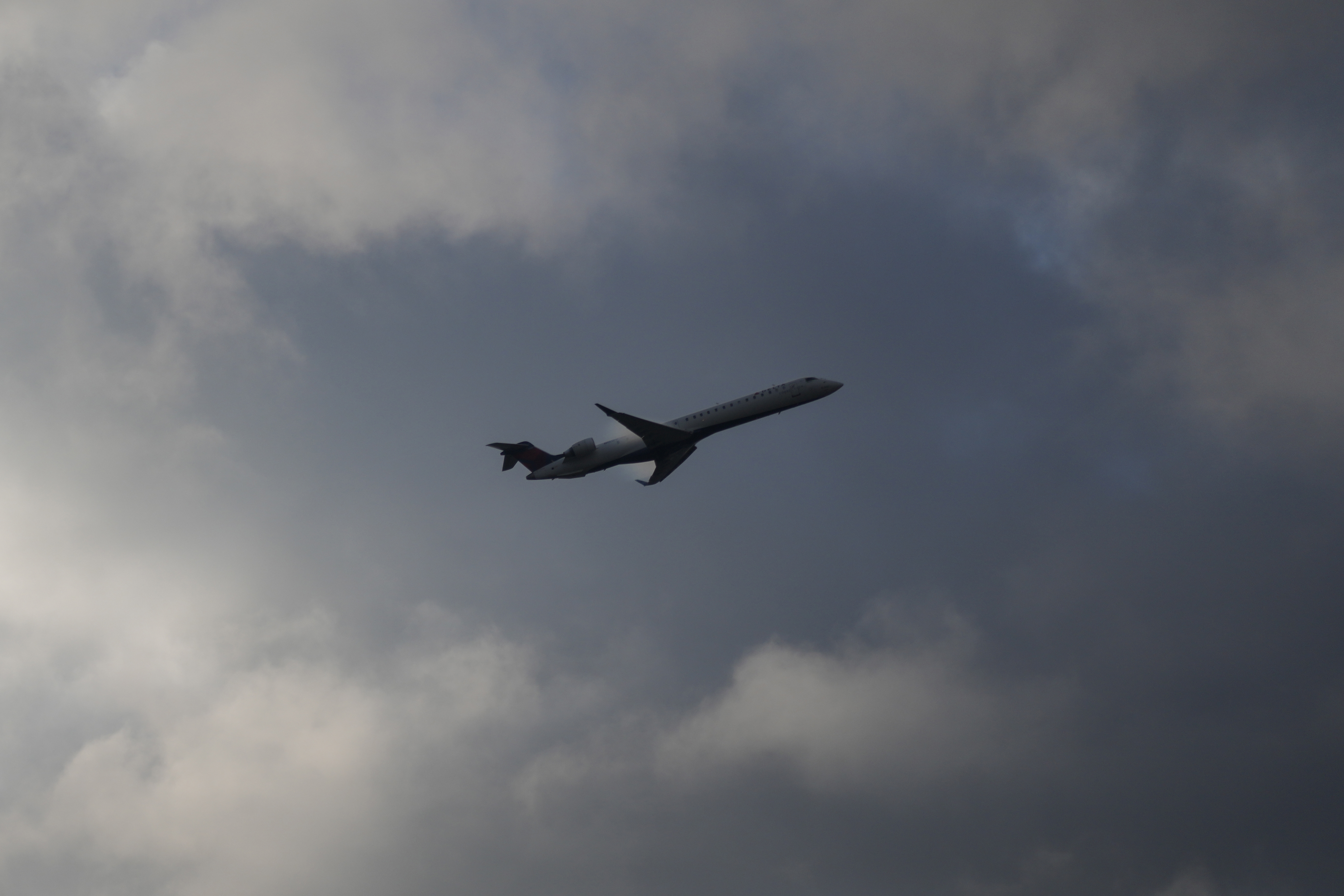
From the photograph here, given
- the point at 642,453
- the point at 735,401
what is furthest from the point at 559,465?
the point at 735,401

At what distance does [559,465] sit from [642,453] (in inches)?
452

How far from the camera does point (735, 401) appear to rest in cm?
14288

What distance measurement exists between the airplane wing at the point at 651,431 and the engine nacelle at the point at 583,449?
5439mm

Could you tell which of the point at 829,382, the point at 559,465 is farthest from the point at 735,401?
the point at 559,465

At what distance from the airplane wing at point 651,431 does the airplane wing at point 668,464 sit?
11.4 ft

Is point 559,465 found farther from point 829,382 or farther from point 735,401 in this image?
point 829,382

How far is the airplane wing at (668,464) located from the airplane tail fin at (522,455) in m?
15.8

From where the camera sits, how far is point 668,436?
14350 cm

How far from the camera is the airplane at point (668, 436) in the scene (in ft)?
461

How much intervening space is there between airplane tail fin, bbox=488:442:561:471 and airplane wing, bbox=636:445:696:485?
1575 cm

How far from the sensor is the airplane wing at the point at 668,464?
149 meters

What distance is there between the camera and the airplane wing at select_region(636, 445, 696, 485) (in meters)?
149

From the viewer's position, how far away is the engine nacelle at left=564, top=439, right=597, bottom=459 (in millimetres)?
146750

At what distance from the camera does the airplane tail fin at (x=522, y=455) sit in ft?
518
